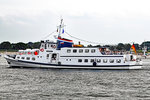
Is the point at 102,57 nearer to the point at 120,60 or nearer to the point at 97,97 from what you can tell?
the point at 120,60

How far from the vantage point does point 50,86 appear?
40219 millimetres

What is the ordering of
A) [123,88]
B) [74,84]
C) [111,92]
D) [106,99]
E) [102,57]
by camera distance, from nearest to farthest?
1. [106,99]
2. [111,92]
3. [123,88]
4. [74,84]
5. [102,57]

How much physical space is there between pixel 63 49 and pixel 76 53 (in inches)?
123

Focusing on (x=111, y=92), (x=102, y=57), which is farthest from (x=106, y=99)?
(x=102, y=57)

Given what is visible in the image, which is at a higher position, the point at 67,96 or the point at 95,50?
the point at 95,50

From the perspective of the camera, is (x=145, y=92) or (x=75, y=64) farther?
(x=75, y=64)

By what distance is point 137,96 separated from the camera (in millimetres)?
33469

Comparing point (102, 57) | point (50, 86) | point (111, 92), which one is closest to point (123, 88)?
point (111, 92)

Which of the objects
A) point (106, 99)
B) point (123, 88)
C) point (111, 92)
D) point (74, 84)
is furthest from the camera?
point (74, 84)

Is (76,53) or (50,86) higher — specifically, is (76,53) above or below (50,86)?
above

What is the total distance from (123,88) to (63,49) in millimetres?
27711

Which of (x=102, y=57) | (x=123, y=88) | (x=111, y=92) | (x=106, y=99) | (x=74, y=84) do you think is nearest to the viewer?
(x=106, y=99)

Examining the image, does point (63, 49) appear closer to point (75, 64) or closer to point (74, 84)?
point (75, 64)

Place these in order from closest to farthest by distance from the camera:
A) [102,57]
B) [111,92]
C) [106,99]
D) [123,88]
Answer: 1. [106,99]
2. [111,92]
3. [123,88]
4. [102,57]
